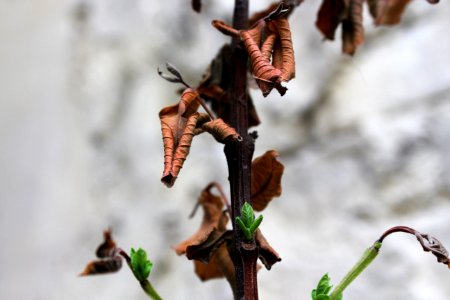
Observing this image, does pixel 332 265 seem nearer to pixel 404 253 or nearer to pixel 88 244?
pixel 404 253

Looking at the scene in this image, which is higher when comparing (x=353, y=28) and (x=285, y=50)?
(x=353, y=28)

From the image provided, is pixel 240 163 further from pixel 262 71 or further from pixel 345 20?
pixel 345 20

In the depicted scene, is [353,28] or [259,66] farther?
[353,28]

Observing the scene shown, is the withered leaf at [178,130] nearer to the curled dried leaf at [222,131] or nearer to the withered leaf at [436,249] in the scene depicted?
the curled dried leaf at [222,131]

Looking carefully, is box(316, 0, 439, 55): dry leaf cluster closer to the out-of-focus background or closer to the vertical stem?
the vertical stem

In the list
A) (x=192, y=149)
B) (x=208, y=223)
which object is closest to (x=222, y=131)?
(x=208, y=223)

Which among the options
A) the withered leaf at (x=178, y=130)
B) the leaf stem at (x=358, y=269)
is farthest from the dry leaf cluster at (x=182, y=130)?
the leaf stem at (x=358, y=269)

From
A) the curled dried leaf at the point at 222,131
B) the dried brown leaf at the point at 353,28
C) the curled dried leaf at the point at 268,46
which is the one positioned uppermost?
the dried brown leaf at the point at 353,28

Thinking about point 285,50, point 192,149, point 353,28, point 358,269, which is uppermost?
point 192,149
